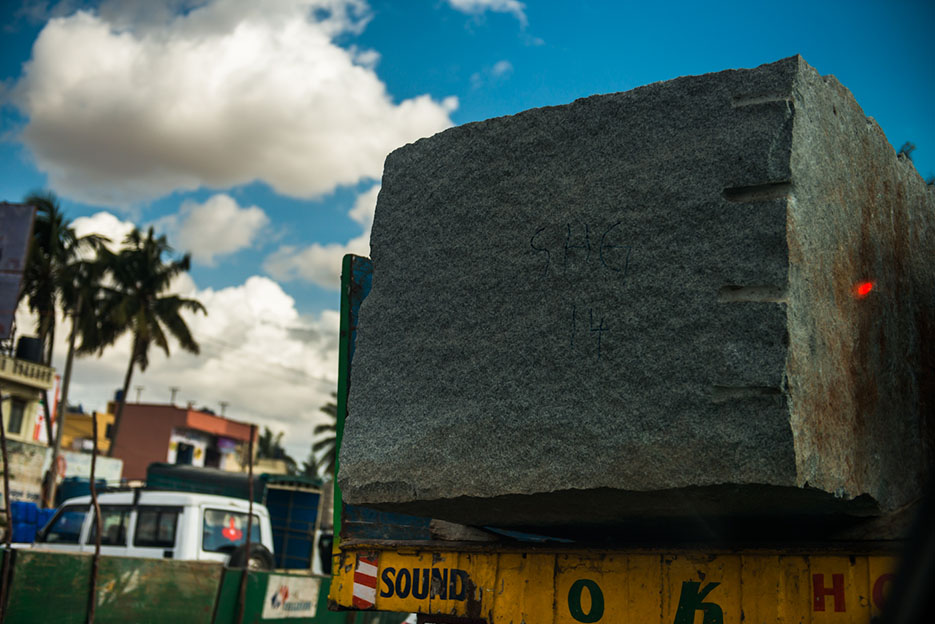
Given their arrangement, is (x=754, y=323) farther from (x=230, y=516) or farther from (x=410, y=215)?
(x=230, y=516)

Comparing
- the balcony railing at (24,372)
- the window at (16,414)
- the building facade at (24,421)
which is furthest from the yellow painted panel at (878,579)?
the window at (16,414)

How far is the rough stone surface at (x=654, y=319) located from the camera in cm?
198

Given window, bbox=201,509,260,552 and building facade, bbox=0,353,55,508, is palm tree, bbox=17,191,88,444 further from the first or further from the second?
window, bbox=201,509,260,552

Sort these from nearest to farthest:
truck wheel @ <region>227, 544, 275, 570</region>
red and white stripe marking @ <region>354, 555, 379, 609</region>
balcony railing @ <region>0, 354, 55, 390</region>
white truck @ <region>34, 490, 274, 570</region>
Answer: red and white stripe marking @ <region>354, 555, 379, 609</region>, white truck @ <region>34, 490, 274, 570</region>, truck wheel @ <region>227, 544, 275, 570</region>, balcony railing @ <region>0, 354, 55, 390</region>

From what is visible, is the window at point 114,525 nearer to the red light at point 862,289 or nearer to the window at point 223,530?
the window at point 223,530

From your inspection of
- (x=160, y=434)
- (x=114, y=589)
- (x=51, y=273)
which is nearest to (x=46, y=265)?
(x=51, y=273)

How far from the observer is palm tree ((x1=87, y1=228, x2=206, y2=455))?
88.0 feet

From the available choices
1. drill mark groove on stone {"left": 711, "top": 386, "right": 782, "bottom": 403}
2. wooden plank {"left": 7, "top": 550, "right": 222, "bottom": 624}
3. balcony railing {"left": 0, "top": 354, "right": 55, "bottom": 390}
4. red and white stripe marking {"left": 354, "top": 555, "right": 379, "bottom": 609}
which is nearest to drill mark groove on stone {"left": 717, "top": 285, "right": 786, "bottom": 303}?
drill mark groove on stone {"left": 711, "top": 386, "right": 782, "bottom": 403}

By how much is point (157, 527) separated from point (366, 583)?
5.77m

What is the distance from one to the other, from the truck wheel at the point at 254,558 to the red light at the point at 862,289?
6.62 m

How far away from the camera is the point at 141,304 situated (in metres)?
27.8

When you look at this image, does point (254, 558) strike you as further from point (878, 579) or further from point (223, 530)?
point (878, 579)

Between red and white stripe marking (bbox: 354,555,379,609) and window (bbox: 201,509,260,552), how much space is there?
5655 millimetres

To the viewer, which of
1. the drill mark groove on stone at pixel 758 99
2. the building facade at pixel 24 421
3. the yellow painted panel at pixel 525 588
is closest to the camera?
the drill mark groove on stone at pixel 758 99
